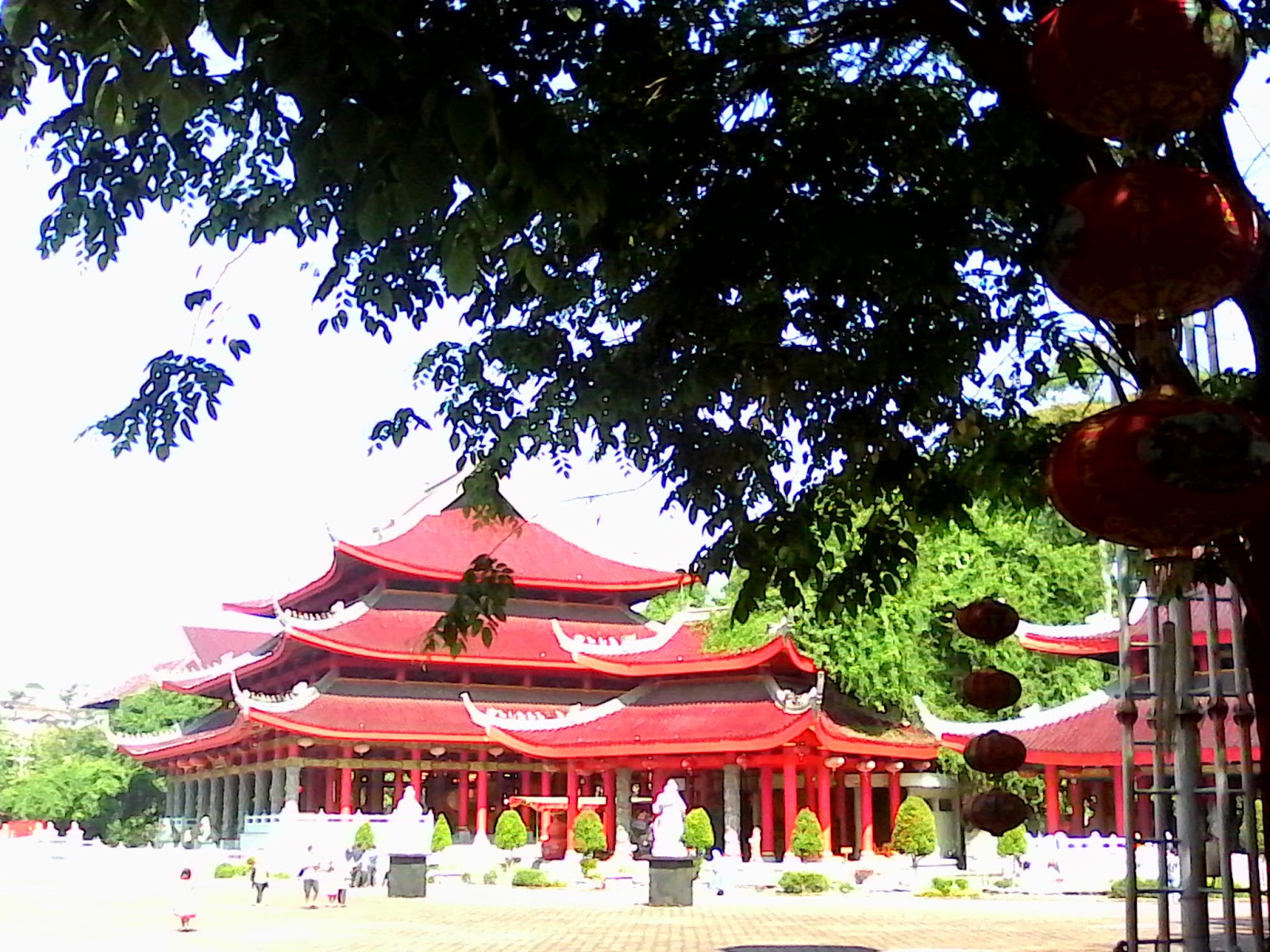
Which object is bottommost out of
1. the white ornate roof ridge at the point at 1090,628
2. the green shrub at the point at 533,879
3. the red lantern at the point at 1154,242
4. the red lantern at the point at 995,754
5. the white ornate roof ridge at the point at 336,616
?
the green shrub at the point at 533,879

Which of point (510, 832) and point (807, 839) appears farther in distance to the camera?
point (510, 832)

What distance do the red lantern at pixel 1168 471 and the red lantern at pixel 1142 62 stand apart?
64 cm

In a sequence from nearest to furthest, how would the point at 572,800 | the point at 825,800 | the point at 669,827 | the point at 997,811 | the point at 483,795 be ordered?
the point at 997,811
the point at 669,827
the point at 825,800
the point at 572,800
the point at 483,795

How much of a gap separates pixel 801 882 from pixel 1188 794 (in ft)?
65.6

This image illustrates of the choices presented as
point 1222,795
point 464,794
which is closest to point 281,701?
point 464,794

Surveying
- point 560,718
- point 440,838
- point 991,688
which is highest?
point 560,718

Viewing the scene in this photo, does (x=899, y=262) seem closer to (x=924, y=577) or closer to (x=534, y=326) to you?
(x=534, y=326)

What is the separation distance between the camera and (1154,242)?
9.55 ft

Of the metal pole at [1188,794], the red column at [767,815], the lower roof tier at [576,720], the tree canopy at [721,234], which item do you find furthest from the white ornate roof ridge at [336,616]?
the metal pole at [1188,794]

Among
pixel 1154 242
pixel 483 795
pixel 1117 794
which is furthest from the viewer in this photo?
pixel 483 795

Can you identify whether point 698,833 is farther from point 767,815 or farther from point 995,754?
point 995,754

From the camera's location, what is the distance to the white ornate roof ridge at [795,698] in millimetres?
26375

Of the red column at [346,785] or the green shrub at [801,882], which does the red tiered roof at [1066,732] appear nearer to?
the green shrub at [801,882]

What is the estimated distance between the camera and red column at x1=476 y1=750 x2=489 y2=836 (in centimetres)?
3270
